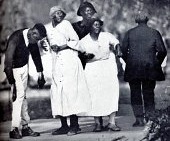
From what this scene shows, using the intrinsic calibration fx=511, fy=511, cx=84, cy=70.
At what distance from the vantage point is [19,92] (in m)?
6.28

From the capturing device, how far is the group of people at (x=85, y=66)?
6.24 metres

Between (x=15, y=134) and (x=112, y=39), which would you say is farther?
(x=112, y=39)

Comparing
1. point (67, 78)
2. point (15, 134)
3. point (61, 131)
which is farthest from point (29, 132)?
point (67, 78)

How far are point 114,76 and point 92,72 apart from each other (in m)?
0.28

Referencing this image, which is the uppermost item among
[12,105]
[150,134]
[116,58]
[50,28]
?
[50,28]

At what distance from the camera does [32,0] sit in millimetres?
6359

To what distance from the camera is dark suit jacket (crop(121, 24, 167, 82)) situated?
631cm

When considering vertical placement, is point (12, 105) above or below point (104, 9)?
below

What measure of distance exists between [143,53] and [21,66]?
59.8 inches

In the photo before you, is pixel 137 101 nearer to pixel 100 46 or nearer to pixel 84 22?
pixel 100 46

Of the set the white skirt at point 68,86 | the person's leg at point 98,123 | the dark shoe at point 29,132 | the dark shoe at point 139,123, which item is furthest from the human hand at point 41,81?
the dark shoe at point 139,123

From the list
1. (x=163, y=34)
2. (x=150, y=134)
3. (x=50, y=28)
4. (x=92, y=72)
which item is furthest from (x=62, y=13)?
(x=150, y=134)

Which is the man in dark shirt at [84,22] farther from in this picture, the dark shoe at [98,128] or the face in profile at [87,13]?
the dark shoe at [98,128]

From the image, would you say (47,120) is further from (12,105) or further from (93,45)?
(93,45)
